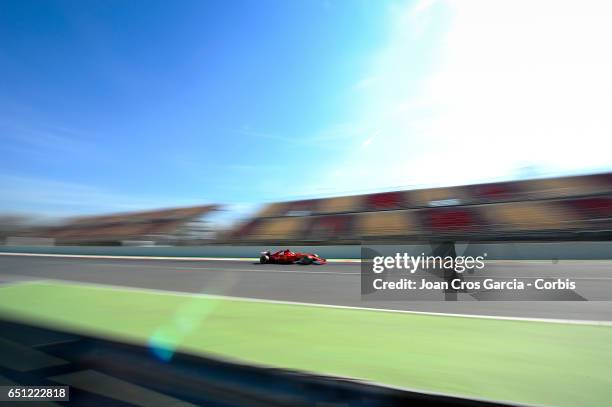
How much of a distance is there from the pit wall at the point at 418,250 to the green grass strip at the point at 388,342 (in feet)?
52.4

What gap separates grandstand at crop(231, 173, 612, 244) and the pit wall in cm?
308

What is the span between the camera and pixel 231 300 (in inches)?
282

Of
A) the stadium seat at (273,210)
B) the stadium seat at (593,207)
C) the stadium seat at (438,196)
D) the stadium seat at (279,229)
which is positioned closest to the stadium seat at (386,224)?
the stadium seat at (438,196)

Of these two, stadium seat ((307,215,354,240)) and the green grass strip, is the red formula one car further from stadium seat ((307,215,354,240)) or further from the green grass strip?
the green grass strip

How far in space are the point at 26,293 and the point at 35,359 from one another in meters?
5.58

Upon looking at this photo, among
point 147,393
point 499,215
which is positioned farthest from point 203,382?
point 499,215

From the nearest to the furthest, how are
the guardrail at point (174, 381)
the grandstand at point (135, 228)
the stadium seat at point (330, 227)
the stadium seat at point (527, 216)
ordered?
the guardrail at point (174, 381), the stadium seat at point (527, 216), the stadium seat at point (330, 227), the grandstand at point (135, 228)

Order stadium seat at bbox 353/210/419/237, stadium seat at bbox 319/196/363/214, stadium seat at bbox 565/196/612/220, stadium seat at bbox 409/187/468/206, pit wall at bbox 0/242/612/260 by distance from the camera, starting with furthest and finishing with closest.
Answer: stadium seat at bbox 319/196/363/214
stadium seat at bbox 409/187/468/206
stadium seat at bbox 353/210/419/237
stadium seat at bbox 565/196/612/220
pit wall at bbox 0/242/612/260

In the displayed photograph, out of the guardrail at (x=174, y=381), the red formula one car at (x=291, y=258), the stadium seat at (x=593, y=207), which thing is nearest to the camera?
the guardrail at (x=174, y=381)

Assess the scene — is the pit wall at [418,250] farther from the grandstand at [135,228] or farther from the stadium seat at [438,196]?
the stadium seat at [438,196]

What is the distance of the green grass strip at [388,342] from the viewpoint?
10.2 feet

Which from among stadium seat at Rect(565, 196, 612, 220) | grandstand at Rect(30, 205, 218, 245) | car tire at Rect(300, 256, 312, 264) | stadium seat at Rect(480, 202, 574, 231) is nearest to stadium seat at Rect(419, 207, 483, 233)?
stadium seat at Rect(480, 202, 574, 231)

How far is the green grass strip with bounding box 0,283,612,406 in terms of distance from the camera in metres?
3.10

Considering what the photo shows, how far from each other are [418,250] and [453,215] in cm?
782
